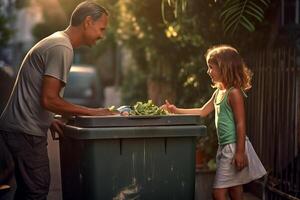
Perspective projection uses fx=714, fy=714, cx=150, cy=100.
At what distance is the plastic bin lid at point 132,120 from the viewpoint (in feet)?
15.7

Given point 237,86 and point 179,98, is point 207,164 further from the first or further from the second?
point 237,86

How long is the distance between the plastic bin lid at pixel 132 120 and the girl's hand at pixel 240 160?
0.51 meters

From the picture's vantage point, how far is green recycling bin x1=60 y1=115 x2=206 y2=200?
4820 mm

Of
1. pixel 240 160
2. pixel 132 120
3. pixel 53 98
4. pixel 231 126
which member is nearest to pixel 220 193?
pixel 240 160

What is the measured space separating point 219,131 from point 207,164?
3948 millimetres

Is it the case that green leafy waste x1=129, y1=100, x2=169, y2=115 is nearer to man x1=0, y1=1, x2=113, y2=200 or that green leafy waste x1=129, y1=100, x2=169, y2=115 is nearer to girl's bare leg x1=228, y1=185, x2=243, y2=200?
man x1=0, y1=1, x2=113, y2=200

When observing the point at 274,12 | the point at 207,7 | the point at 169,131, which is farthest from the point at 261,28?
the point at 169,131

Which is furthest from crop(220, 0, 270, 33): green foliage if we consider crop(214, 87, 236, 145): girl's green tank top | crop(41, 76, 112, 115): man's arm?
crop(41, 76, 112, 115): man's arm

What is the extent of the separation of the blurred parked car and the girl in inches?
694

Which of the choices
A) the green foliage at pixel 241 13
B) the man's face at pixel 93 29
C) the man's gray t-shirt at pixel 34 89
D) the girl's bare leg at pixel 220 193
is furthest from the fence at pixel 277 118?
the man's gray t-shirt at pixel 34 89

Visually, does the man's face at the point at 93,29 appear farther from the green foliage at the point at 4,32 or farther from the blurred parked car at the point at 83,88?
the blurred parked car at the point at 83,88

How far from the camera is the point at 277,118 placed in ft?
23.3

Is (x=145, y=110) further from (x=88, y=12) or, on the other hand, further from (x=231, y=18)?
(x=231, y=18)

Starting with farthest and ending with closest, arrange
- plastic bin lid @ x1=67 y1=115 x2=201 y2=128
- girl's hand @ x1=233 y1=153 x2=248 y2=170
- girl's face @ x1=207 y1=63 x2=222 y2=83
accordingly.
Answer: girl's face @ x1=207 y1=63 x2=222 y2=83 < girl's hand @ x1=233 y1=153 x2=248 y2=170 < plastic bin lid @ x1=67 y1=115 x2=201 y2=128
